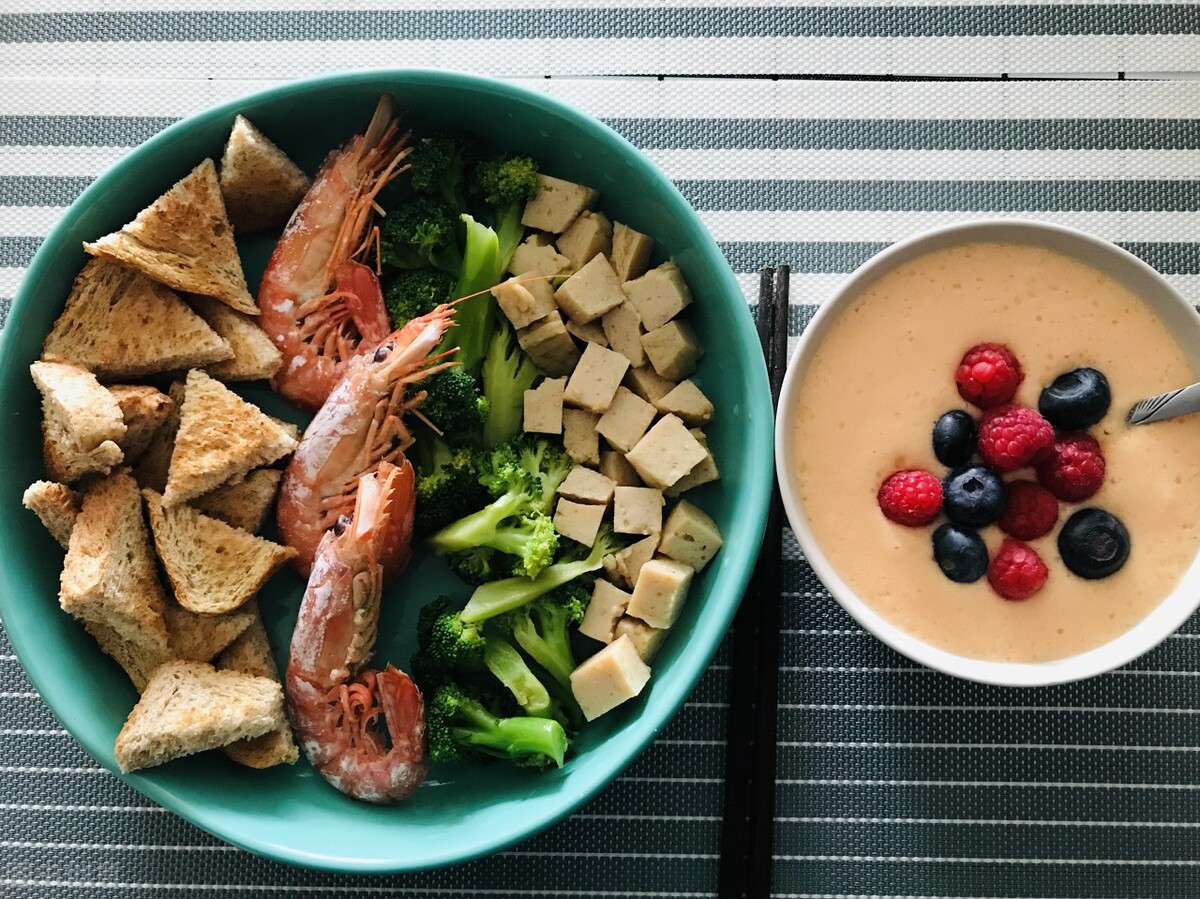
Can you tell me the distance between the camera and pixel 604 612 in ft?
5.12

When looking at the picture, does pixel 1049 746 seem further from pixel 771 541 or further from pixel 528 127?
pixel 528 127

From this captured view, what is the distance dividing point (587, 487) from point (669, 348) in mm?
243

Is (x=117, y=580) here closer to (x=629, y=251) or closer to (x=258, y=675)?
(x=258, y=675)

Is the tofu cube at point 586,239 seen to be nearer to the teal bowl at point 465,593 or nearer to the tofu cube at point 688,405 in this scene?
the teal bowl at point 465,593

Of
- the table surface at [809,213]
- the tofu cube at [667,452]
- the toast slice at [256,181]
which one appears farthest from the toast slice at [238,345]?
the tofu cube at [667,452]

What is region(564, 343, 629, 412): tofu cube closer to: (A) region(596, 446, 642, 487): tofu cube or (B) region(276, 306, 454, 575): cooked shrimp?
(A) region(596, 446, 642, 487): tofu cube

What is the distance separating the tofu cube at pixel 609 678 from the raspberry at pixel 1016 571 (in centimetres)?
51

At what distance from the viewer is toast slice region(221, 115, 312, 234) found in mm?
1517

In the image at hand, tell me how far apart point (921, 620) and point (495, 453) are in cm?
66

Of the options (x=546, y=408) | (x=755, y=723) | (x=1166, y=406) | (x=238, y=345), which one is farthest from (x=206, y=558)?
(x=1166, y=406)

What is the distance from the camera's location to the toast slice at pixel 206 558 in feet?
4.98

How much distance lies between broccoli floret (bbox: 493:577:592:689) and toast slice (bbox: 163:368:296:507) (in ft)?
1.43

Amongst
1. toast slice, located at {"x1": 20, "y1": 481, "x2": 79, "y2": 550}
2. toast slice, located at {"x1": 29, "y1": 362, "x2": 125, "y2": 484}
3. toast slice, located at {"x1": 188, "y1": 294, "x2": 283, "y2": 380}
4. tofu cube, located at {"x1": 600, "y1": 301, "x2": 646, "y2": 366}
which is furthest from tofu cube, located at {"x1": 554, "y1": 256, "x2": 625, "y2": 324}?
toast slice, located at {"x1": 20, "y1": 481, "x2": 79, "y2": 550}

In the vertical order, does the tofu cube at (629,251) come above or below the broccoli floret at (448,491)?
above
